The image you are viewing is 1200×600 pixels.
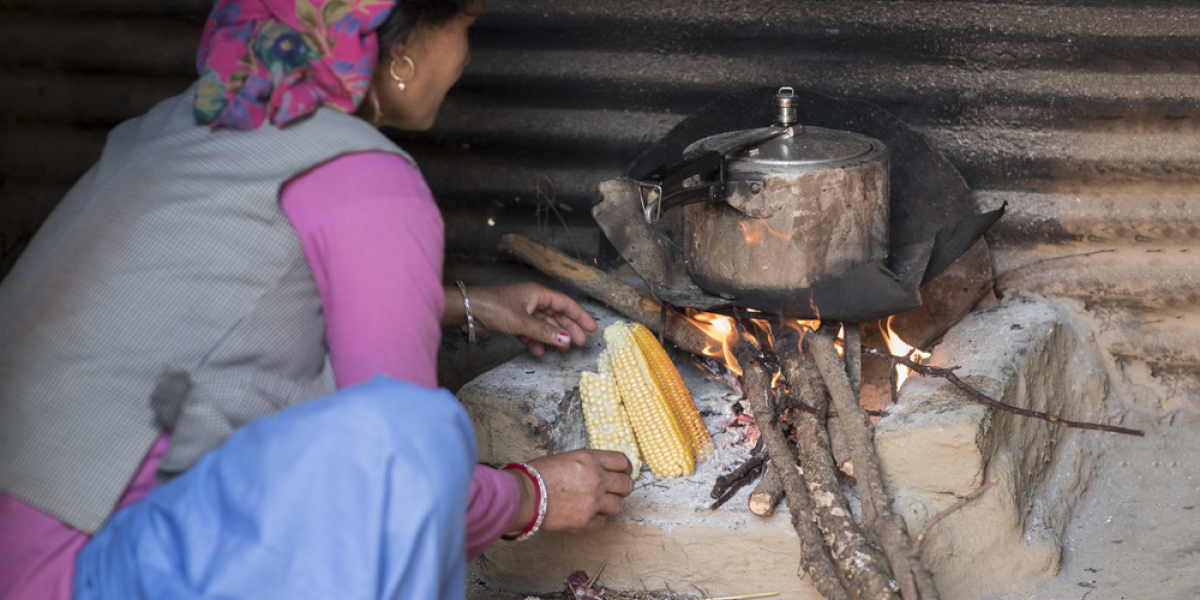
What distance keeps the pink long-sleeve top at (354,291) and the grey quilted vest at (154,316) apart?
0.03 meters

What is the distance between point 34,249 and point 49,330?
20 cm

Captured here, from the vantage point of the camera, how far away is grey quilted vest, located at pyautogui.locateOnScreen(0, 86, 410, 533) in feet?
5.10

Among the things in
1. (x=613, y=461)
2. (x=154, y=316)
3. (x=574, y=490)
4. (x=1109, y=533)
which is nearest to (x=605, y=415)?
(x=613, y=461)

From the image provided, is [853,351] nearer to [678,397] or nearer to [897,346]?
Result: [897,346]

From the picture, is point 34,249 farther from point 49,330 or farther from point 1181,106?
point 1181,106

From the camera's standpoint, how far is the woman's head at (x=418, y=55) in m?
1.77

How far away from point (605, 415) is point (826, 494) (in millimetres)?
679

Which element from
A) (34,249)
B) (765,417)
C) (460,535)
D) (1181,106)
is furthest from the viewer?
(1181,106)

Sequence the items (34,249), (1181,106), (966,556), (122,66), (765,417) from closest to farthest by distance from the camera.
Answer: (34,249) < (966,556) < (765,417) < (1181,106) < (122,66)

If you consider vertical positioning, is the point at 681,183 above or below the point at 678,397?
above

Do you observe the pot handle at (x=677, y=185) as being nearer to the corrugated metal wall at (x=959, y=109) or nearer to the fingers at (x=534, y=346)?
the fingers at (x=534, y=346)

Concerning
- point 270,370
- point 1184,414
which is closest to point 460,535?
point 270,370

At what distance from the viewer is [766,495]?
243 cm

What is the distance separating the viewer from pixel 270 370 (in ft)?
5.50
